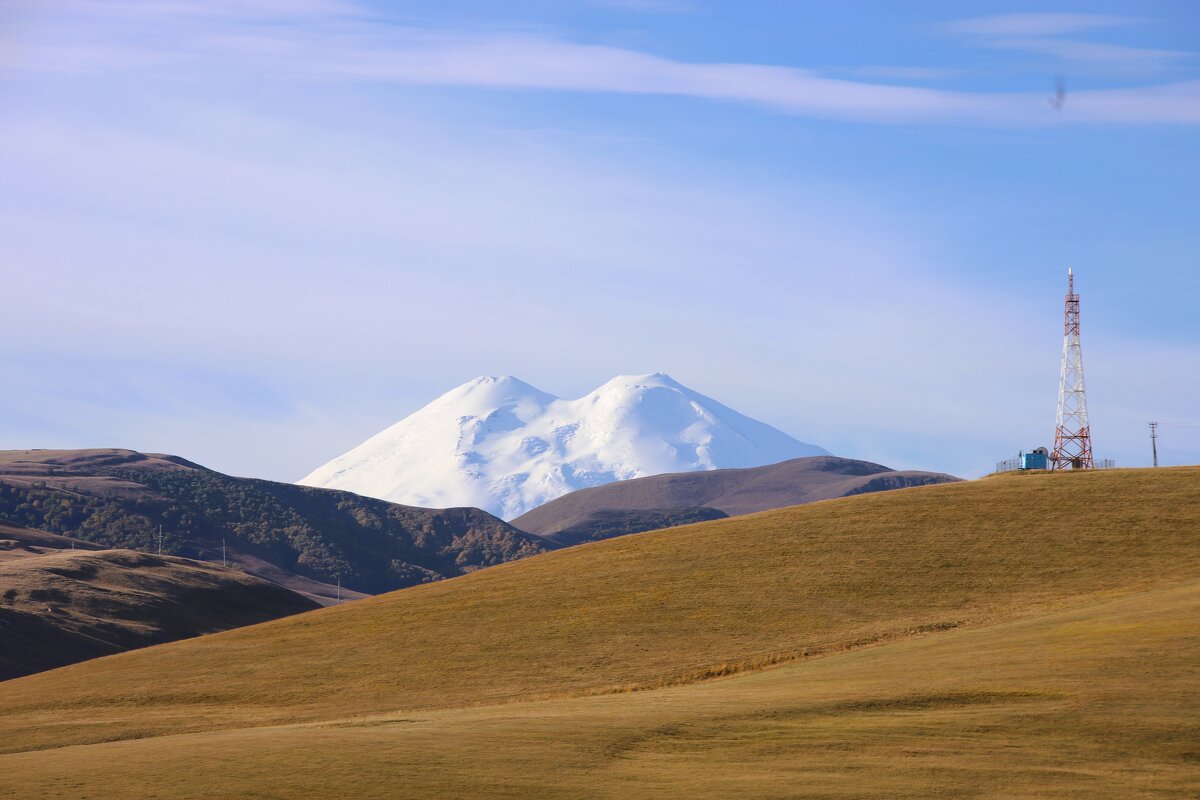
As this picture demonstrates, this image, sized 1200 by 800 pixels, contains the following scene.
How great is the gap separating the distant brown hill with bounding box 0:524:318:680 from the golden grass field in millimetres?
48631

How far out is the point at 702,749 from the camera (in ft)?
96.4

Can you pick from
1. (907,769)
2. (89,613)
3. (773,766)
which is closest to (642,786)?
(773,766)

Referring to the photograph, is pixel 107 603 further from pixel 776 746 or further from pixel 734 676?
pixel 776 746

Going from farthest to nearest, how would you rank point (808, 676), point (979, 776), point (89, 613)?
point (89, 613)
point (808, 676)
point (979, 776)

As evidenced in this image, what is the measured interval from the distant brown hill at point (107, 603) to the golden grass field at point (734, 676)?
48631 millimetres

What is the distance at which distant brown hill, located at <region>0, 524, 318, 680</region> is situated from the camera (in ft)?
334

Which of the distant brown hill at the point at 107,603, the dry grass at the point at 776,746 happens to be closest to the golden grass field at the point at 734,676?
the dry grass at the point at 776,746

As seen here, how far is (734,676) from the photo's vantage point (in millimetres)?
43594

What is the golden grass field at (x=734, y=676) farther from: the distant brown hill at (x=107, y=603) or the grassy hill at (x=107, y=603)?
the distant brown hill at (x=107, y=603)

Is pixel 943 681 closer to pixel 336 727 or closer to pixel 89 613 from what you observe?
pixel 336 727

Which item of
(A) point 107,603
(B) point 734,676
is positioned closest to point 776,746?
(B) point 734,676

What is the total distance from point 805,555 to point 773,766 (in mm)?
34655

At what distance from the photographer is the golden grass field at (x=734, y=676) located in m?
26.8

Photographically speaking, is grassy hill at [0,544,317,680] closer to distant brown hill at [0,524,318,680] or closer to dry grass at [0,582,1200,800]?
distant brown hill at [0,524,318,680]
